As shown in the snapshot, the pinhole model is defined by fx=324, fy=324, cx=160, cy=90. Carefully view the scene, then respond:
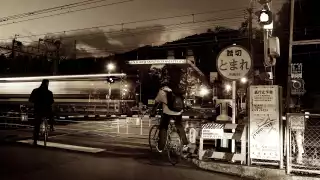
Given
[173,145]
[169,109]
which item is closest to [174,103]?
[169,109]

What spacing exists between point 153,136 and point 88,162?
2.26 metres

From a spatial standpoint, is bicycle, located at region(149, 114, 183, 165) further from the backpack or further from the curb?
the curb

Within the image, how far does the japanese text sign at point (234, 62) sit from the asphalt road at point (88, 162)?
2.34 m

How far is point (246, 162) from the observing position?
7234mm

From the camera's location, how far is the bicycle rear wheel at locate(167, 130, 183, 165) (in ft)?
26.8

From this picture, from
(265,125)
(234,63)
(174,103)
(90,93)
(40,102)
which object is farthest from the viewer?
(90,93)

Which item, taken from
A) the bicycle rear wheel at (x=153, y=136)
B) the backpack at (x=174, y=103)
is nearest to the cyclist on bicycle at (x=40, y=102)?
the bicycle rear wheel at (x=153, y=136)

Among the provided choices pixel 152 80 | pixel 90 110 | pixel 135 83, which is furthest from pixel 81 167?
pixel 152 80

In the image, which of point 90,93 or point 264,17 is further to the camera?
point 90,93

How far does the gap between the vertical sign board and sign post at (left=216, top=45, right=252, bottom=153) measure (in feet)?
1.82

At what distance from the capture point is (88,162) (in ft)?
26.7

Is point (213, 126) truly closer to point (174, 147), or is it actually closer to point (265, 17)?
point (174, 147)

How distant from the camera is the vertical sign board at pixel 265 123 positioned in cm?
686

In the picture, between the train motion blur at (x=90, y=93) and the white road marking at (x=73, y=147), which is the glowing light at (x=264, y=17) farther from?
the train motion blur at (x=90, y=93)
